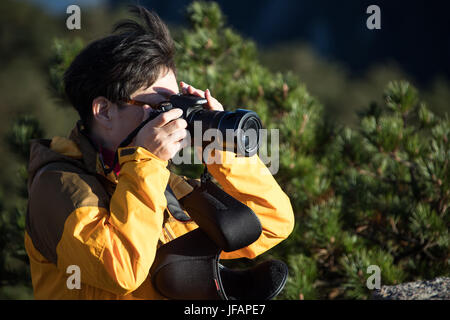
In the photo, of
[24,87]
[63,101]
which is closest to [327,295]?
[63,101]

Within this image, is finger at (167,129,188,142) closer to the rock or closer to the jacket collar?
the jacket collar

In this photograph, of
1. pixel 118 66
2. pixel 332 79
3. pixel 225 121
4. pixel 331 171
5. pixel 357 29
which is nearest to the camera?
pixel 225 121

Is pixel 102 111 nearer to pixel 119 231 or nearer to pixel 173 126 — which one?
pixel 173 126

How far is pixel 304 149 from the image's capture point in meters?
1.96

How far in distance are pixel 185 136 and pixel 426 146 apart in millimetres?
1133

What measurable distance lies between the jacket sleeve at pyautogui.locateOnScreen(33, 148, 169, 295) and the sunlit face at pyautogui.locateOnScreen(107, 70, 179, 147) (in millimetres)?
182

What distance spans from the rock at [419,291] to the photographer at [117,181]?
0.30m

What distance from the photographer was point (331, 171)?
202 cm

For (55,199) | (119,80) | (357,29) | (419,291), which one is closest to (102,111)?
(119,80)

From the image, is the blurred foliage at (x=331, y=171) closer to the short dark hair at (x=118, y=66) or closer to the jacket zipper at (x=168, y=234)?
the short dark hair at (x=118, y=66)

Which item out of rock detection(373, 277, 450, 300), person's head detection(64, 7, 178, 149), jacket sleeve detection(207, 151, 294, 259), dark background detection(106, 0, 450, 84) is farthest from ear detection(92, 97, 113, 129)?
dark background detection(106, 0, 450, 84)

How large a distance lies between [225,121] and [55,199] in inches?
16.4

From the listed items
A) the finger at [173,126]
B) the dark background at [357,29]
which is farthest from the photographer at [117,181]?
the dark background at [357,29]

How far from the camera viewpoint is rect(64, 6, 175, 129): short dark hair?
1.24 metres
